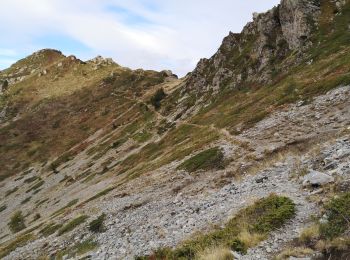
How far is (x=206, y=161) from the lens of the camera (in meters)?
40.0

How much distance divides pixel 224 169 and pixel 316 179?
1400 centimetres

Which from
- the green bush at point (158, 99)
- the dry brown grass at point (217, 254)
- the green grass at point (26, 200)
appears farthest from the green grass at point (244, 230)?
the green bush at point (158, 99)

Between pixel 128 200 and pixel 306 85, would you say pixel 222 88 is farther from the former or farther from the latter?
pixel 128 200

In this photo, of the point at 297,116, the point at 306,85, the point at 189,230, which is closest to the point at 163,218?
the point at 189,230

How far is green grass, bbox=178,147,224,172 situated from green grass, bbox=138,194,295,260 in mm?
15440

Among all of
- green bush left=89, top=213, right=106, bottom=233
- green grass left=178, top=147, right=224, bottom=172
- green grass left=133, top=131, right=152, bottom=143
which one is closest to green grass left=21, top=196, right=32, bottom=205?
green grass left=133, top=131, right=152, bottom=143

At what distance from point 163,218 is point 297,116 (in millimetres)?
20173

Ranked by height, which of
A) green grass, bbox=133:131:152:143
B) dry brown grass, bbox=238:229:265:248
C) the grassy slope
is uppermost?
the grassy slope

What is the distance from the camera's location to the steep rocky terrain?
19625 millimetres

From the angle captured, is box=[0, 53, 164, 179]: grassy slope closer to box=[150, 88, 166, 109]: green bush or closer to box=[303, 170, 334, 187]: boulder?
box=[150, 88, 166, 109]: green bush

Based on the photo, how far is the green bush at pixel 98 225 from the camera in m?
33.1

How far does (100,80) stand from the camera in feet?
602

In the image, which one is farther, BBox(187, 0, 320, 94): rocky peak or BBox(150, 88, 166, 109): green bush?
BBox(150, 88, 166, 109): green bush

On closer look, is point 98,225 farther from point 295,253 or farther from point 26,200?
point 26,200
